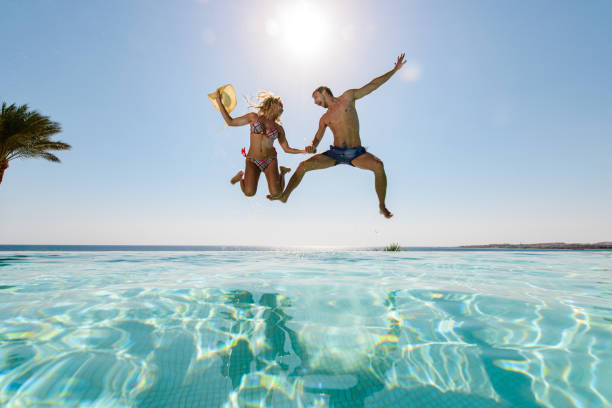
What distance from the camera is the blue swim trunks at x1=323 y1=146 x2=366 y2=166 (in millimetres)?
5789

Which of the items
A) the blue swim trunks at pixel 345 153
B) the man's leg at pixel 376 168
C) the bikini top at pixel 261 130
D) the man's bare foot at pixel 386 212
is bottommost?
the man's bare foot at pixel 386 212

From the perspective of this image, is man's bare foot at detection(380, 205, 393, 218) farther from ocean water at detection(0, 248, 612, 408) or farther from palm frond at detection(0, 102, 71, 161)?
Answer: palm frond at detection(0, 102, 71, 161)

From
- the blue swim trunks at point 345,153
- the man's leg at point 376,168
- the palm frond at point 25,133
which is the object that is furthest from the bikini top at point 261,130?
the palm frond at point 25,133

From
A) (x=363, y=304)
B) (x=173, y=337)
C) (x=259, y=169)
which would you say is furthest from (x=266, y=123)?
(x=173, y=337)

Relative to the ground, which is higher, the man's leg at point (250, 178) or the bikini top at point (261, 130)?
the bikini top at point (261, 130)

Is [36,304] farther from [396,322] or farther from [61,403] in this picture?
[396,322]

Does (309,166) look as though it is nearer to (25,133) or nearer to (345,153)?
(345,153)

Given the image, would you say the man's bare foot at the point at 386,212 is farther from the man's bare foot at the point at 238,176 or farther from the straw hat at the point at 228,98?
the straw hat at the point at 228,98

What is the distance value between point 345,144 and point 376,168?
767 mm

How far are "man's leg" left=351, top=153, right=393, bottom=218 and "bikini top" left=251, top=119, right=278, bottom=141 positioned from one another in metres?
1.96

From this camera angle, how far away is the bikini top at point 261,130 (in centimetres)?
654

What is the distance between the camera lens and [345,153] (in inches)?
229

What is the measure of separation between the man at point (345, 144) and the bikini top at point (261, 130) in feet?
3.63

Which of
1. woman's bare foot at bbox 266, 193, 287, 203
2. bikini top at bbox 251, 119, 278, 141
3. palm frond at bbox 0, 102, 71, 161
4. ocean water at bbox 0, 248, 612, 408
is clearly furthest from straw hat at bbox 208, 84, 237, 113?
palm frond at bbox 0, 102, 71, 161
